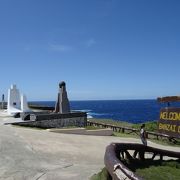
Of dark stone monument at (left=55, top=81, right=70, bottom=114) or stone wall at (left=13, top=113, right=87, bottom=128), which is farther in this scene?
dark stone monument at (left=55, top=81, right=70, bottom=114)

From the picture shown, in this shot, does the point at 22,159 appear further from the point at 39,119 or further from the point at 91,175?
the point at 39,119

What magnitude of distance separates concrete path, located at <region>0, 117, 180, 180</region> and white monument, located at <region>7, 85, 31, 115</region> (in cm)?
1866

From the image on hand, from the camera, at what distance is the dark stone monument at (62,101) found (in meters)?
35.9

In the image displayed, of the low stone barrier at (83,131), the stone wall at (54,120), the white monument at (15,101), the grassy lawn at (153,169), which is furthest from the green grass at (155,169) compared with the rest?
the white monument at (15,101)

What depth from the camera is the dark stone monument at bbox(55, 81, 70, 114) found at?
35906 millimetres

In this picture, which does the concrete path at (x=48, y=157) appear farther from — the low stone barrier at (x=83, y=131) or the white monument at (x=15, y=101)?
the white monument at (x=15, y=101)

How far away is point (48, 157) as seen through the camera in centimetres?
1634

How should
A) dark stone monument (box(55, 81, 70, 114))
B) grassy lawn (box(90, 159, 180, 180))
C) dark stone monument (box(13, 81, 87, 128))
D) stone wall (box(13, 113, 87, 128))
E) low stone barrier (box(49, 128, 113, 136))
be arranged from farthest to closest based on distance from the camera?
dark stone monument (box(55, 81, 70, 114)), dark stone monument (box(13, 81, 87, 128)), stone wall (box(13, 113, 87, 128)), low stone barrier (box(49, 128, 113, 136)), grassy lawn (box(90, 159, 180, 180))

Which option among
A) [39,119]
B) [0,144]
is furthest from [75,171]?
[39,119]

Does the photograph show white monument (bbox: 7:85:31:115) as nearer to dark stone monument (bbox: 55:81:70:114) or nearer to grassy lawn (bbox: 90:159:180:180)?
dark stone monument (bbox: 55:81:70:114)

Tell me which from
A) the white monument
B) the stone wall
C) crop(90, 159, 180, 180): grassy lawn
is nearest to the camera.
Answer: crop(90, 159, 180, 180): grassy lawn

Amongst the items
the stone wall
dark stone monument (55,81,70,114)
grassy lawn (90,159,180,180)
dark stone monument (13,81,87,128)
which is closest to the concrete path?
grassy lawn (90,159,180,180)

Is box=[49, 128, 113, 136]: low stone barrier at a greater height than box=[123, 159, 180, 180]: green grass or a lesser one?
greater

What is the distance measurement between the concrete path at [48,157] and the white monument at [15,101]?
735 inches
